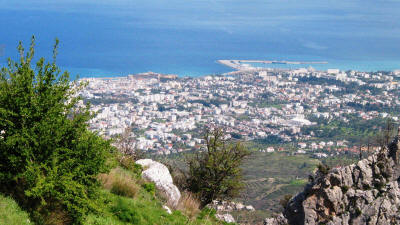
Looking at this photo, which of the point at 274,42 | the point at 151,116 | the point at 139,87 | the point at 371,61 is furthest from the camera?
the point at 274,42

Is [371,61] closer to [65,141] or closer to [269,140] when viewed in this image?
[269,140]

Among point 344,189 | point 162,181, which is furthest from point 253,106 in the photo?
point 162,181

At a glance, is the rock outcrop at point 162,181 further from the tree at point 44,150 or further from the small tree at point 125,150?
the tree at point 44,150

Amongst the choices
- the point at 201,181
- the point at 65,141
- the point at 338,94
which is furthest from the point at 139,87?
the point at 65,141

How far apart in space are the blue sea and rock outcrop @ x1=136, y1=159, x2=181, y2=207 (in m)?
52.3

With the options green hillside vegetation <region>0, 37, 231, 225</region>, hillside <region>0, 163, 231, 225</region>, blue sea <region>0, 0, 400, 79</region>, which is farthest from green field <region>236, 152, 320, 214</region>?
blue sea <region>0, 0, 400, 79</region>

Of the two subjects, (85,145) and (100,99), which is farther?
(100,99)

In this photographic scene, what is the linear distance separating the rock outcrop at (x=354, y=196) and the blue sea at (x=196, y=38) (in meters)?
53.3

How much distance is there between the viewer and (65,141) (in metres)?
4.67

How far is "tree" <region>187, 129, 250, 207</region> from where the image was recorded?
11.0 meters

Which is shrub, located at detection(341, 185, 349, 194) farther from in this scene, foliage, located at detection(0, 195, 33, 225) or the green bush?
foliage, located at detection(0, 195, 33, 225)

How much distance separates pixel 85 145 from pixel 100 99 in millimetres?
50094

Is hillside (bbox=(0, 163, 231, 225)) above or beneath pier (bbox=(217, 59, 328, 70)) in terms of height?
beneath

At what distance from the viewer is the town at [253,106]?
41719 mm
